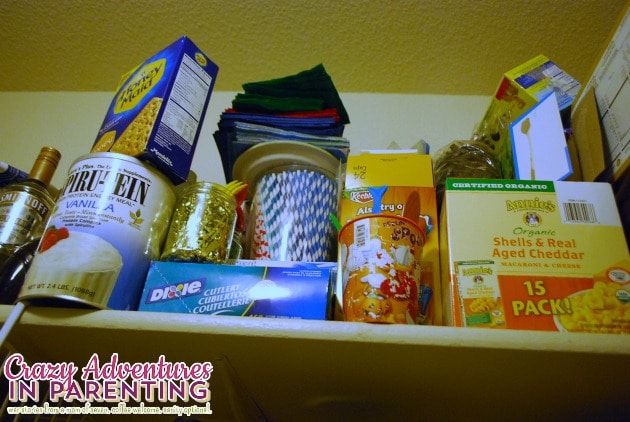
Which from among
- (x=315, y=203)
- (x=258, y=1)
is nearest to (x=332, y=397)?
(x=315, y=203)

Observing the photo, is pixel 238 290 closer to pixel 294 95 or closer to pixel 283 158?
pixel 283 158

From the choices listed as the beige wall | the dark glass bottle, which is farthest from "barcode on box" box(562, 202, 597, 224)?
the dark glass bottle

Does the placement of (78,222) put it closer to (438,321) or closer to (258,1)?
(438,321)

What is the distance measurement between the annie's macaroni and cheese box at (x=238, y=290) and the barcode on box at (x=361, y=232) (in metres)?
0.06

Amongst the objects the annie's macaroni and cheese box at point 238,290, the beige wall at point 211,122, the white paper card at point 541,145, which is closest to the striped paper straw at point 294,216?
the annie's macaroni and cheese box at point 238,290

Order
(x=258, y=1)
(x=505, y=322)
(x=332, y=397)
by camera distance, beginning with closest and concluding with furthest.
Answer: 1. (x=505, y=322)
2. (x=332, y=397)
3. (x=258, y=1)

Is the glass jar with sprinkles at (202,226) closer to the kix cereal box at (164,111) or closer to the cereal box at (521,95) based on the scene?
the kix cereal box at (164,111)

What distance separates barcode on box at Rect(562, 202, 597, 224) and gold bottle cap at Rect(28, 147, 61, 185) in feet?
2.86

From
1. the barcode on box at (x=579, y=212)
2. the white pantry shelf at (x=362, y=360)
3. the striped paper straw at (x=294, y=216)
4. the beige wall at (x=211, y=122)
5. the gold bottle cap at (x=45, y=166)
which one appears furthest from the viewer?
the beige wall at (x=211, y=122)

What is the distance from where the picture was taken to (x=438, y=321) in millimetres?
695

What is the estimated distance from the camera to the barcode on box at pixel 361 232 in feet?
2.19

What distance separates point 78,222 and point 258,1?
85 cm

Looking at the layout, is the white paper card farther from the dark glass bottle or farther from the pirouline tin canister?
the dark glass bottle

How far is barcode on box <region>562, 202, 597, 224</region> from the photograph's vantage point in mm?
697
